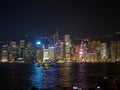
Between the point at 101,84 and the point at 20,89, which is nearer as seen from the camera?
the point at 101,84

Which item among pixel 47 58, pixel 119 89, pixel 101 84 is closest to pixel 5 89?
pixel 101 84

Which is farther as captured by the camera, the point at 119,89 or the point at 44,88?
the point at 44,88

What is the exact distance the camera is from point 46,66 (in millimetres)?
143875

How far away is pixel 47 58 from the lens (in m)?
167

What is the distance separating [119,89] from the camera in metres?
29.7

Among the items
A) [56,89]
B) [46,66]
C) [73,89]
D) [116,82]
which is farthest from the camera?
[46,66]

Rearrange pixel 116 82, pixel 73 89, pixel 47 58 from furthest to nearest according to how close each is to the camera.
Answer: pixel 47 58
pixel 116 82
pixel 73 89

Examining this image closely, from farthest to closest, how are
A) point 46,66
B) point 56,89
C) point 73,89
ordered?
1. point 46,66
2. point 56,89
3. point 73,89

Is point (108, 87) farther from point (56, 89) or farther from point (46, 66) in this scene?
point (46, 66)

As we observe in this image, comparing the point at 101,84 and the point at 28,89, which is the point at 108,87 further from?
the point at 28,89

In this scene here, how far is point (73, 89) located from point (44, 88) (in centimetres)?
1947

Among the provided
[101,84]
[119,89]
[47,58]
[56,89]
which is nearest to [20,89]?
[56,89]

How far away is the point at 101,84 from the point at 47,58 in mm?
133979

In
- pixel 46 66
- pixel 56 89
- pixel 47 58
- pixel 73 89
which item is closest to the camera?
pixel 73 89
